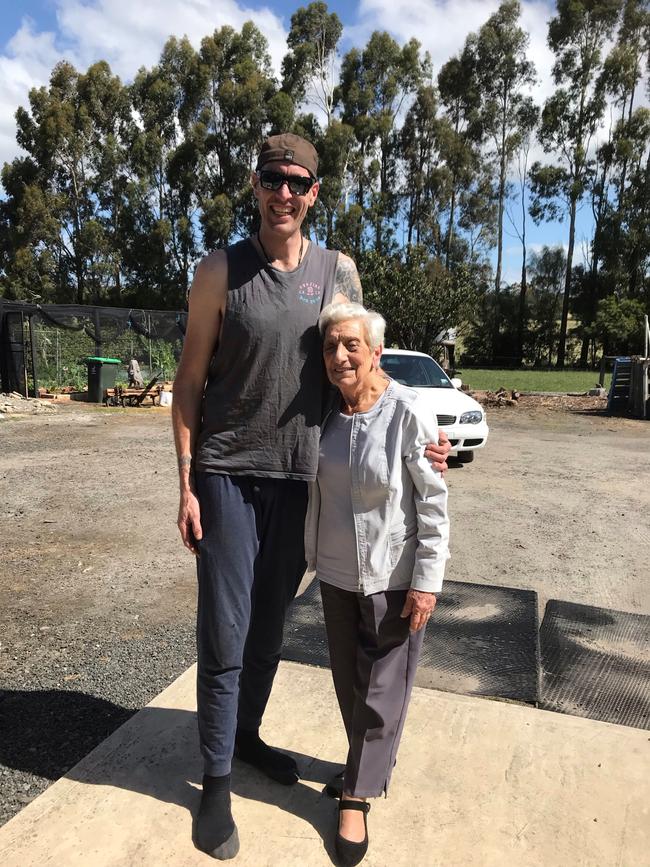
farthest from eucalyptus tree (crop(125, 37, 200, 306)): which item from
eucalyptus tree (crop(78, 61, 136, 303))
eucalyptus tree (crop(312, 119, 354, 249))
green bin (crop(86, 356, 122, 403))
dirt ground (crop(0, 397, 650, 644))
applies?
dirt ground (crop(0, 397, 650, 644))

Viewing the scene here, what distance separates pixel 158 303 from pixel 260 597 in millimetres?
38158

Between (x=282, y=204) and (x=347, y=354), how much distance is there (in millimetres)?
506

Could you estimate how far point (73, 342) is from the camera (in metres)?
18.4

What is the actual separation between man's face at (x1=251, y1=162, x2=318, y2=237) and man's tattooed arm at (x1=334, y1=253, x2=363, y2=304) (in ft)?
0.71

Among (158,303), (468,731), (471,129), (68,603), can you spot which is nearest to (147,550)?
(68,603)

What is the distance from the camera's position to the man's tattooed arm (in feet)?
7.24

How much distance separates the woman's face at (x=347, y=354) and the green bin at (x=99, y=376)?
1597cm

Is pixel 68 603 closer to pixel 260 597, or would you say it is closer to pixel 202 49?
pixel 260 597

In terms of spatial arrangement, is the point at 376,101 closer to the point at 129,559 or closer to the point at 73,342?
the point at 73,342

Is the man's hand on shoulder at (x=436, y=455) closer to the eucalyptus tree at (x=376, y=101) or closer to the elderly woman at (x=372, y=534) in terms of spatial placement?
the elderly woman at (x=372, y=534)

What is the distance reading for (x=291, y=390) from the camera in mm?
2051

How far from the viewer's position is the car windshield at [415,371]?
31.3 feet

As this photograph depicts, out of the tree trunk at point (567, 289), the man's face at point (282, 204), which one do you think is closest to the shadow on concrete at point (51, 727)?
the man's face at point (282, 204)

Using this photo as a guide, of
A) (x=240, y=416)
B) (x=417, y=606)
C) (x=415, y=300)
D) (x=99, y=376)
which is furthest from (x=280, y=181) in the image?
(x=415, y=300)
